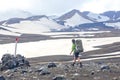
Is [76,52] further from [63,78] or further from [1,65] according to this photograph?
[63,78]

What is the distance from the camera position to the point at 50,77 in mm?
20188

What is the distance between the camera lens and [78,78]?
64.2ft

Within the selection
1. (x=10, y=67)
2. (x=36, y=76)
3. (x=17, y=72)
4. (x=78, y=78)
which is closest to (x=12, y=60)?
(x=10, y=67)

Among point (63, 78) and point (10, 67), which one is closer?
point (63, 78)

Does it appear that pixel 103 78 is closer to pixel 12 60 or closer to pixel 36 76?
pixel 36 76

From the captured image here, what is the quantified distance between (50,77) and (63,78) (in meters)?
1.91

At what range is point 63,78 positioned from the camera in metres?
18.4

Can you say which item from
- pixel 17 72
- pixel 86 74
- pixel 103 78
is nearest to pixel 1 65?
pixel 17 72

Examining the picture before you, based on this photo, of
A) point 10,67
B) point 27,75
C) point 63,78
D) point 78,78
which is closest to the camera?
point 63,78

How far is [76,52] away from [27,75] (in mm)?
4571

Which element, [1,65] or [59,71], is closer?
[59,71]

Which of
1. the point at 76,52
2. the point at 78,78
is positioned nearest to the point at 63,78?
the point at 78,78

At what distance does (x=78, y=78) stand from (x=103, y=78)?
3.75ft

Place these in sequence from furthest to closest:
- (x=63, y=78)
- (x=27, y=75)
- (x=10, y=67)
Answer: (x=10, y=67) → (x=27, y=75) → (x=63, y=78)
